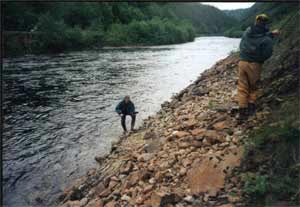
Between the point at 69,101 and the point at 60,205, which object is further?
the point at 69,101

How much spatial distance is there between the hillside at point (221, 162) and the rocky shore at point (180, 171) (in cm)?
1

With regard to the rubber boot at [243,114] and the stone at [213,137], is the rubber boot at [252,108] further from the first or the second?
the stone at [213,137]

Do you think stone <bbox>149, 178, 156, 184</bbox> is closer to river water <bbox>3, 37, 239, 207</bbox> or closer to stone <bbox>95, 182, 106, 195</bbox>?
stone <bbox>95, 182, 106, 195</bbox>

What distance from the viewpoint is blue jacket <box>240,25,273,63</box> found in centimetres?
597

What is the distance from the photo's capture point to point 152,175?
5938 millimetres

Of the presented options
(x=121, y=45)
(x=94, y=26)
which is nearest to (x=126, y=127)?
(x=121, y=45)

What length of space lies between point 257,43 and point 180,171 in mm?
2774

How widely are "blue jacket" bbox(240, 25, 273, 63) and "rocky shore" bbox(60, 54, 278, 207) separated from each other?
3.56ft

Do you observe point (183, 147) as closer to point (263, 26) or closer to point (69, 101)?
point (263, 26)

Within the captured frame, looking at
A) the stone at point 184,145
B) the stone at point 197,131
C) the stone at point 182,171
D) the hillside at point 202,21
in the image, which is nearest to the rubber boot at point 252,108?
the stone at point 197,131

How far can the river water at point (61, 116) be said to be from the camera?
326 inches

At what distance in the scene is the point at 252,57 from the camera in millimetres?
A: 6207

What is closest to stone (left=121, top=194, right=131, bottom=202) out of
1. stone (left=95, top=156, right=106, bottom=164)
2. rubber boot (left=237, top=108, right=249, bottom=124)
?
rubber boot (left=237, top=108, right=249, bottom=124)

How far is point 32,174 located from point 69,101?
8.16 m
